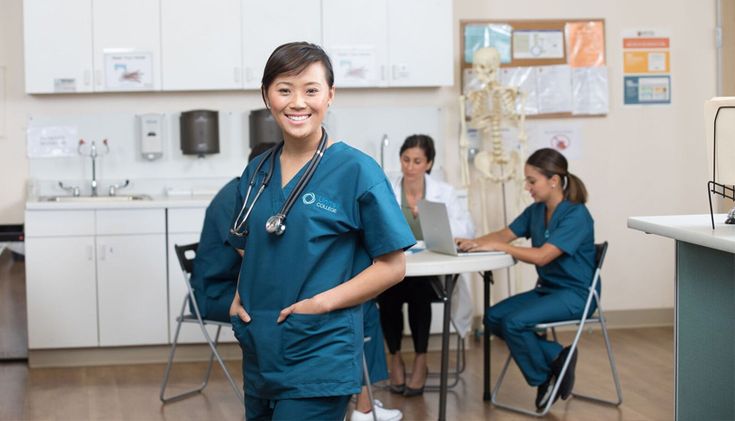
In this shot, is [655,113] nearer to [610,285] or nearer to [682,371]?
[610,285]

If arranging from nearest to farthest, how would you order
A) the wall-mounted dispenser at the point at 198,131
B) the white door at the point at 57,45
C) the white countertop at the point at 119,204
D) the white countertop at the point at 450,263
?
1. the white countertop at the point at 450,263
2. the white countertop at the point at 119,204
3. the white door at the point at 57,45
4. the wall-mounted dispenser at the point at 198,131

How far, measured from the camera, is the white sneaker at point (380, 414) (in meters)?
4.00

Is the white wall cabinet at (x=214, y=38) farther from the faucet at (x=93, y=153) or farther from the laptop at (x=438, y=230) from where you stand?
the laptop at (x=438, y=230)

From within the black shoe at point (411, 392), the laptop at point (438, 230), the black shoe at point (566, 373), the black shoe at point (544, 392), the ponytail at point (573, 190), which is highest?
the ponytail at point (573, 190)

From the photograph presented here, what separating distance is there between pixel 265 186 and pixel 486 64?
11.8 ft

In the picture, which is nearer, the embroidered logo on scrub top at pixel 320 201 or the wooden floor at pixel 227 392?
the embroidered logo on scrub top at pixel 320 201

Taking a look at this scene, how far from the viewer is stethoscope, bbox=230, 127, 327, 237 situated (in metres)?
2.04

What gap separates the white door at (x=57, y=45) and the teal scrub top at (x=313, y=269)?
3.68m

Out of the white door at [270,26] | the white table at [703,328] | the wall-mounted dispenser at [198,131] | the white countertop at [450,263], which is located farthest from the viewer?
the wall-mounted dispenser at [198,131]

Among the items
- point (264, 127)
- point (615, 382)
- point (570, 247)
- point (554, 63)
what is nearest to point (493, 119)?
point (554, 63)

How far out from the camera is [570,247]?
164 inches

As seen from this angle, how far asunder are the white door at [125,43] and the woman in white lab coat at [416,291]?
1.64m

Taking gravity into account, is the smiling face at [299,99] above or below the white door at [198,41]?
below

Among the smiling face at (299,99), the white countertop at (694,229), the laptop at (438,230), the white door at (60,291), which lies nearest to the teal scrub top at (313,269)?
the smiling face at (299,99)
